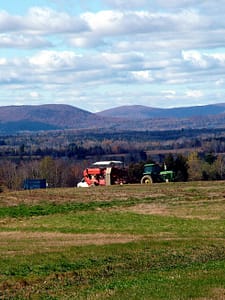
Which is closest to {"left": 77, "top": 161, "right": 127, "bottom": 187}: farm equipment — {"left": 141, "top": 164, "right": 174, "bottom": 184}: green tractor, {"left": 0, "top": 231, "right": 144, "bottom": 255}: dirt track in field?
{"left": 141, "top": 164, "right": 174, "bottom": 184}: green tractor

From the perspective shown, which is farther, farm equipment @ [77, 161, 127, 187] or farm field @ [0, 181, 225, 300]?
farm equipment @ [77, 161, 127, 187]

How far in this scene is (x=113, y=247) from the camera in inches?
1022

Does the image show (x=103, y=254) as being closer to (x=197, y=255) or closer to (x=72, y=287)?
(x=197, y=255)

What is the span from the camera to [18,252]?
2498 cm

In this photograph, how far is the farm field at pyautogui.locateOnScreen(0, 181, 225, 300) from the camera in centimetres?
1773

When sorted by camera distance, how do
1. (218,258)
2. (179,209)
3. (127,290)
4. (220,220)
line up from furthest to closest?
(179,209), (220,220), (218,258), (127,290)

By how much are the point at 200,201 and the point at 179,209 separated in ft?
16.6

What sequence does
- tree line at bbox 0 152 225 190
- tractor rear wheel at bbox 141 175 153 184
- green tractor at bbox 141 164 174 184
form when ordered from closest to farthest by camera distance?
tractor rear wheel at bbox 141 175 153 184, green tractor at bbox 141 164 174 184, tree line at bbox 0 152 225 190

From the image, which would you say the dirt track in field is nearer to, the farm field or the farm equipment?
the farm field

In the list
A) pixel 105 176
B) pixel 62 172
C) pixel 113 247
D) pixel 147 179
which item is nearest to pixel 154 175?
pixel 147 179

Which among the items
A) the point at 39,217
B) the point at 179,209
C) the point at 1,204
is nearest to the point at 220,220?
the point at 179,209

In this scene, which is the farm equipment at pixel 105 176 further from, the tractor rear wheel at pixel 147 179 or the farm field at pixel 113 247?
the farm field at pixel 113 247

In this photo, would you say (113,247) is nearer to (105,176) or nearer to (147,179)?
(147,179)

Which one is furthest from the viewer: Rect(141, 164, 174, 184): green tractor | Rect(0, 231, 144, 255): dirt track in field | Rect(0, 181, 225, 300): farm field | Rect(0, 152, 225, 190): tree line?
Rect(0, 152, 225, 190): tree line
